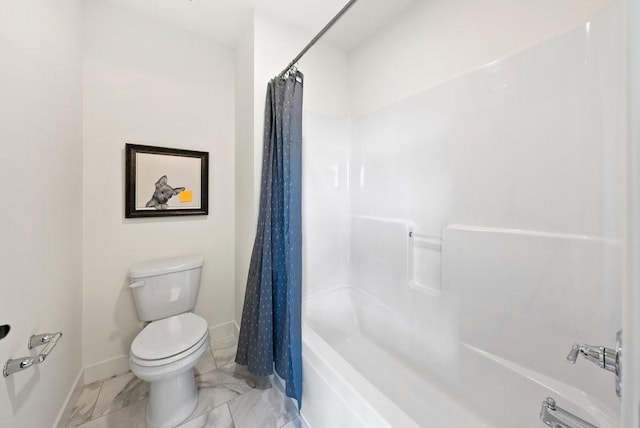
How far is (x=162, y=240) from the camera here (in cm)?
167

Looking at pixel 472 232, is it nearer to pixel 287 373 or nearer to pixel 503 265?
pixel 503 265

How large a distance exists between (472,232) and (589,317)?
501mm

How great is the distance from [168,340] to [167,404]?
0.31 m

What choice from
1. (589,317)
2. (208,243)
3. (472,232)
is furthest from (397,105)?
(208,243)

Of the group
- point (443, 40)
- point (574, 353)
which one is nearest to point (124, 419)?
point (574, 353)

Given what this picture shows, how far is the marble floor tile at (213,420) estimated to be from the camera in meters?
1.22

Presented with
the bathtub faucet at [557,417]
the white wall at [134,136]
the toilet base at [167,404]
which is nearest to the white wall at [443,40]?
the white wall at [134,136]

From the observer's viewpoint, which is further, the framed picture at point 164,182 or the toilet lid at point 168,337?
the framed picture at point 164,182

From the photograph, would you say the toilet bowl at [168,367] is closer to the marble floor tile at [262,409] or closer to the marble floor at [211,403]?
the marble floor at [211,403]

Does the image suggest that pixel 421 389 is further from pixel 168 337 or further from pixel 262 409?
pixel 168 337

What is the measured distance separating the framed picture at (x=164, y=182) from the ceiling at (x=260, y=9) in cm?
90

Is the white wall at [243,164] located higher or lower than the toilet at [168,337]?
higher

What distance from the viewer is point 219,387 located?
1.47m

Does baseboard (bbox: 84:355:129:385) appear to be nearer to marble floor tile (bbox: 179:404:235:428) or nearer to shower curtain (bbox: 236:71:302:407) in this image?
marble floor tile (bbox: 179:404:235:428)
